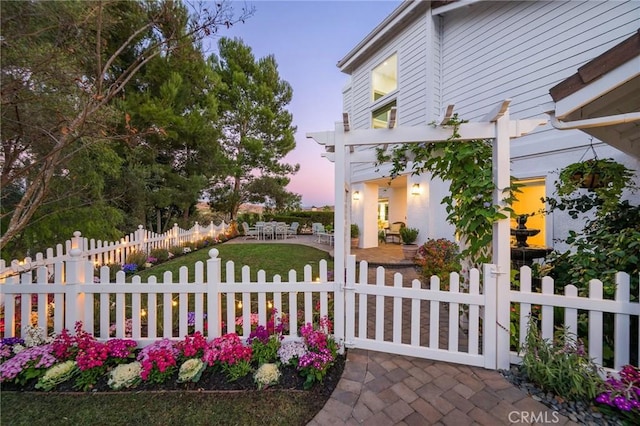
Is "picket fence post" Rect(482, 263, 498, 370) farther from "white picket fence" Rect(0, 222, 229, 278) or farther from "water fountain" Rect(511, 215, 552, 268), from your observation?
"white picket fence" Rect(0, 222, 229, 278)

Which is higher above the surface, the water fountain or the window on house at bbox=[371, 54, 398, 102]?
the window on house at bbox=[371, 54, 398, 102]

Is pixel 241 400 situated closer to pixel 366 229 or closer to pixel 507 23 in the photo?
pixel 366 229

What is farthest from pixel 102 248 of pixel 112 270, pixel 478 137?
pixel 478 137

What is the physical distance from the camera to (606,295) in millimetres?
2494

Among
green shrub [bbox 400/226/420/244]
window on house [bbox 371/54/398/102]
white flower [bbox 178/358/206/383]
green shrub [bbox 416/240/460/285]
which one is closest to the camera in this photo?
white flower [bbox 178/358/206/383]

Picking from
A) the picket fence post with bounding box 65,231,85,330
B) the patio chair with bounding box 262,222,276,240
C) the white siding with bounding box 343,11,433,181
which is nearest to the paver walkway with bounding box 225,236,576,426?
the picket fence post with bounding box 65,231,85,330

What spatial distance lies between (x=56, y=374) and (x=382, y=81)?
1037cm

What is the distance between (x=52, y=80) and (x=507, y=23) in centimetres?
849

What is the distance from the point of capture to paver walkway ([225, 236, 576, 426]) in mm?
1887


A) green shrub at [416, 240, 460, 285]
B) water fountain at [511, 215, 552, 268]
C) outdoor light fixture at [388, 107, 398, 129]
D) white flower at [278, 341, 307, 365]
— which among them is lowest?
white flower at [278, 341, 307, 365]

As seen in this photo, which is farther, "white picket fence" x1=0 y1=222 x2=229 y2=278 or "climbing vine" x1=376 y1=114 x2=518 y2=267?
"white picket fence" x1=0 y1=222 x2=229 y2=278

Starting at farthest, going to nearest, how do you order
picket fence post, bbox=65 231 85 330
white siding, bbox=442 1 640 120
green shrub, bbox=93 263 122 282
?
green shrub, bbox=93 263 122 282 → white siding, bbox=442 1 640 120 → picket fence post, bbox=65 231 85 330

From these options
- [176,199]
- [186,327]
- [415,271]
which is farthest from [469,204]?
[176,199]

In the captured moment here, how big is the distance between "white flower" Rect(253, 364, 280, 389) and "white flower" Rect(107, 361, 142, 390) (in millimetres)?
1074
